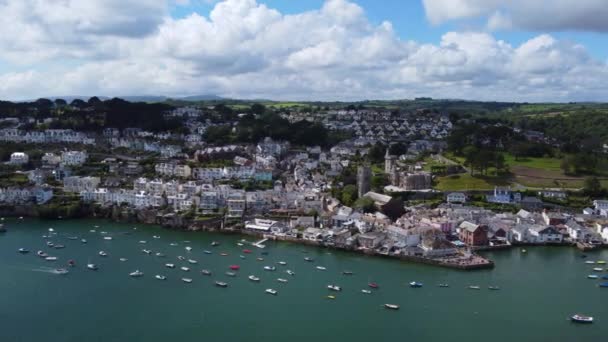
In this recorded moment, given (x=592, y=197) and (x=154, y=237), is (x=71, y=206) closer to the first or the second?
(x=154, y=237)

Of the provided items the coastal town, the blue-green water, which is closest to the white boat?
the blue-green water

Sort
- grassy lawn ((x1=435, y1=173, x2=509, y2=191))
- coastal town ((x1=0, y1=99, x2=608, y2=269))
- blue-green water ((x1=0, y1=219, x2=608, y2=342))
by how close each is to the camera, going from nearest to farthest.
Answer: blue-green water ((x1=0, y1=219, x2=608, y2=342)), coastal town ((x1=0, y1=99, x2=608, y2=269)), grassy lawn ((x1=435, y1=173, x2=509, y2=191))

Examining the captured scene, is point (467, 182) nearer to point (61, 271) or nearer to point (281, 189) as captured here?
point (281, 189)

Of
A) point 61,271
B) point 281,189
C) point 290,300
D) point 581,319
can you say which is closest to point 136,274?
point 61,271

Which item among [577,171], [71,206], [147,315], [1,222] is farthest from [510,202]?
[1,222]

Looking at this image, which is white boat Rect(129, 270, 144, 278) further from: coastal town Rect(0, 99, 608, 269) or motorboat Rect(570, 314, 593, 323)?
motorboat Rect(570, 314, 593, 323)

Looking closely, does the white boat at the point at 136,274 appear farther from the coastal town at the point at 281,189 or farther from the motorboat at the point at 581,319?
the motorboat at the point at 581,319
